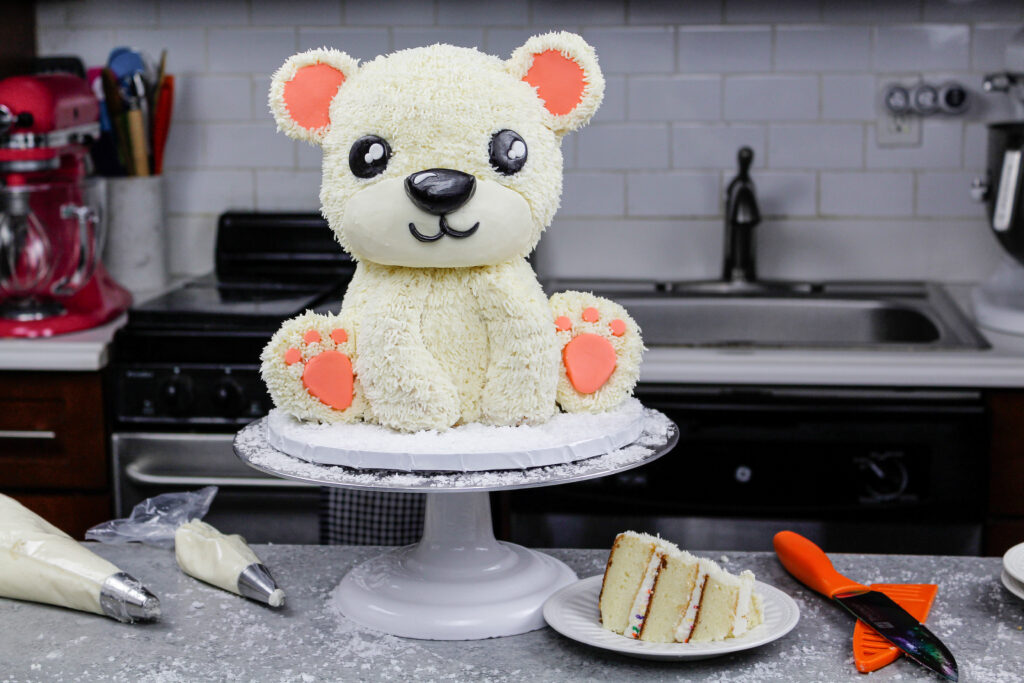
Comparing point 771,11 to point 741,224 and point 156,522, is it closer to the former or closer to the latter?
point 741,224

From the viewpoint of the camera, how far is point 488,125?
0.92 m

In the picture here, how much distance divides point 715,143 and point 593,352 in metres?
1.46

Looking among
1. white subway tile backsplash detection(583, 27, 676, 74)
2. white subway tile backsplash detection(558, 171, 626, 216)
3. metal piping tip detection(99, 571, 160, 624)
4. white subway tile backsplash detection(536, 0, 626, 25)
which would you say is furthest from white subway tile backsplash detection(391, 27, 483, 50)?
metal piping tip detection(99, 571, 160, 624)

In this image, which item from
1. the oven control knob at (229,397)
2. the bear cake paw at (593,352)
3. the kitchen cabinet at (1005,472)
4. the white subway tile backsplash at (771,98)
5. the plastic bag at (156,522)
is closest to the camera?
the bear cake paw at (593,352)

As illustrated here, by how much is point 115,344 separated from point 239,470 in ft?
0.98

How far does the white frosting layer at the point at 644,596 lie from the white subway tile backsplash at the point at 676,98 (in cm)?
158

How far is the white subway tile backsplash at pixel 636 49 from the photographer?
91.9 inches

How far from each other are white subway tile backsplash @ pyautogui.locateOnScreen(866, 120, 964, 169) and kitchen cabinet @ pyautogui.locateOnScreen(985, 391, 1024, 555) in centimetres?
69

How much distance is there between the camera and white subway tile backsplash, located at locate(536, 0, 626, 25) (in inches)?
91.8

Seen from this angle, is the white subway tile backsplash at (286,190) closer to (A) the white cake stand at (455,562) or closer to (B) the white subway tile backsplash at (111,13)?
(B) the white subway tile backsplash at (111,13)

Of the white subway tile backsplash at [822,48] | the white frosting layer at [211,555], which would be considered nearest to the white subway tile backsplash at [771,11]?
the white subway tile backsplash at [822,48]

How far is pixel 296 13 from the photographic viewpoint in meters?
2.41

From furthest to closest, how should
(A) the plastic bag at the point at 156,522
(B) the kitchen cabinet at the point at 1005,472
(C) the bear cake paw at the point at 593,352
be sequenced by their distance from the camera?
(B) the kitchen cabinet at the point at 1005,472, (A) the plastic bag at the point at 156,522, (C) the bear cake paw at the point at 593,352

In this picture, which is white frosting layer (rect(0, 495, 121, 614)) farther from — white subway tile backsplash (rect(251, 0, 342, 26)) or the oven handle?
white subway tile backsplash (rect(251, 0, 342, 26))
